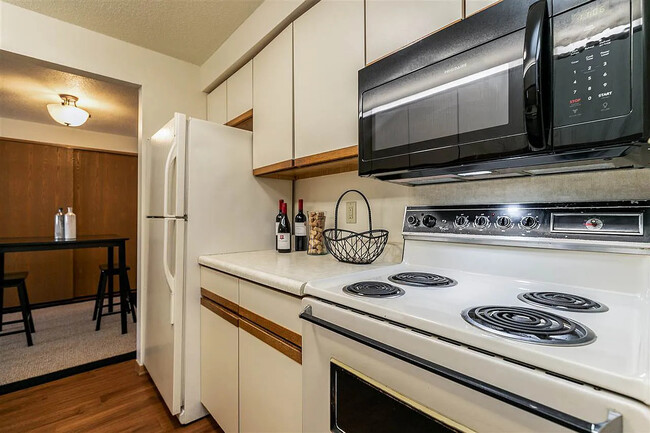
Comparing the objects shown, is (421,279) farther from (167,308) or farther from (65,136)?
(65,136)

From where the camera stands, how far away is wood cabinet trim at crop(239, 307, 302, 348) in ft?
3.61

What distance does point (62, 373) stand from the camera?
2266 mm

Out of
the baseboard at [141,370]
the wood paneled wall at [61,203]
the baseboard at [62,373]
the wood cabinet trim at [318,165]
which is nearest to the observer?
the wood cabinet trim at [318,165]

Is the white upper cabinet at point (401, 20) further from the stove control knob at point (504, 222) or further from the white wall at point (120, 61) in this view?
the white wall at point (120, 61)

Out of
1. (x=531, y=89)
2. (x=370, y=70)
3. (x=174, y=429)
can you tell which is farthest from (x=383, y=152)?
(x=174, y=429)

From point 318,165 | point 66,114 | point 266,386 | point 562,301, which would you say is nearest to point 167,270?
point 266,386

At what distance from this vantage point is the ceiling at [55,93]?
264cm

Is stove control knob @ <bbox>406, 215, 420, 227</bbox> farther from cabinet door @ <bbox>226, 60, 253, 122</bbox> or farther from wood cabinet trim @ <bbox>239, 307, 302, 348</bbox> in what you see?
cabinet door @ <bbox>226, 60, 253, 122</bbox>

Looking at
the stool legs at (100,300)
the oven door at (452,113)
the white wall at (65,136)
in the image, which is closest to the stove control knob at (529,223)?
the oven door at (452,113)

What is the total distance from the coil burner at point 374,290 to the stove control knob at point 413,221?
42 cm

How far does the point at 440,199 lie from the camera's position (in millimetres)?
1335

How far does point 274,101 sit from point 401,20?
2.86ft

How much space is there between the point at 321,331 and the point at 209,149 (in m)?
1.29

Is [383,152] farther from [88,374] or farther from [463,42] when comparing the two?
[88,374]
